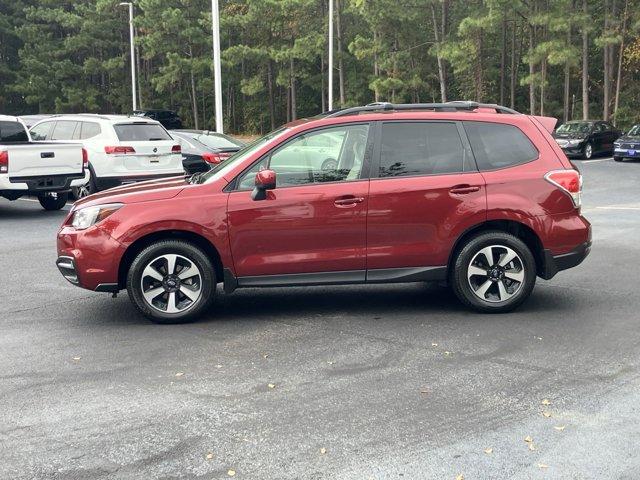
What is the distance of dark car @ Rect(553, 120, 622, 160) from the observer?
29.5 metres

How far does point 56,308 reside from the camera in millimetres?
7258

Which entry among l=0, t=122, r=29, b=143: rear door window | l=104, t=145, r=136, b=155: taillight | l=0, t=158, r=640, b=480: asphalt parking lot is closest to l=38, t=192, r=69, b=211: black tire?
l=0, t=122, r=29, b=143: rear door window

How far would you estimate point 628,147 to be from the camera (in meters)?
27.7

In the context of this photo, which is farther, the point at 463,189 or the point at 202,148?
the point at 202,148

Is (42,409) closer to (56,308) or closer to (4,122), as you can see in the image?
(56,308)

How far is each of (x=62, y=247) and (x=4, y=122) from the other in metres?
8.64

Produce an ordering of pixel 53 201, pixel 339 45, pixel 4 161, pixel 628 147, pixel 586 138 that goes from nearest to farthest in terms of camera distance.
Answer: pixel 4 161, pixel 53 201, pixel 628 147, pixel 586 138, pixel 339 45

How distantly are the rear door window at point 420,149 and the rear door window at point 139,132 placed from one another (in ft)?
30.6

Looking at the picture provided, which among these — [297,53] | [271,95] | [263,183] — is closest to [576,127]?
[297,53]

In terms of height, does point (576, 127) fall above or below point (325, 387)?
above

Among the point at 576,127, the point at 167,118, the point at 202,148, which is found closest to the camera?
the point at 202,148

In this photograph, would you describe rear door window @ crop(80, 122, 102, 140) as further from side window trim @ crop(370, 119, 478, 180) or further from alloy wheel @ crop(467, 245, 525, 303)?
alloy wheel @ crop(467, 245, 525, 303)

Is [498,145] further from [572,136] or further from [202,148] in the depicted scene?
[572,136]

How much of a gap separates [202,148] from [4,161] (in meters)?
4.72
